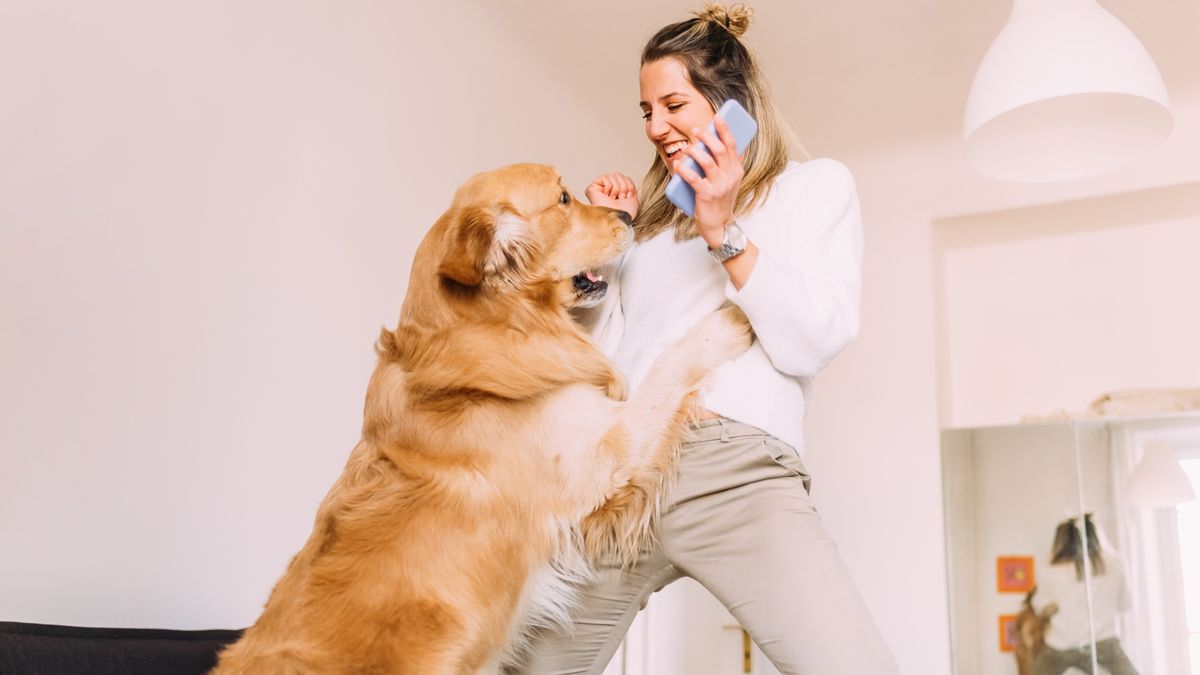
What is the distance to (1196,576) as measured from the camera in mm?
3559

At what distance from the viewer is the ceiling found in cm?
351

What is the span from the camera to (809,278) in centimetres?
142

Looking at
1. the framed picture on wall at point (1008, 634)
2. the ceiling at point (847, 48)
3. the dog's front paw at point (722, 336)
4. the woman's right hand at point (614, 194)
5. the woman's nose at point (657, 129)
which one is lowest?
the framed picture on wall at point (1008, 634)

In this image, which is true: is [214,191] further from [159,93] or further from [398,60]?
[398,60]

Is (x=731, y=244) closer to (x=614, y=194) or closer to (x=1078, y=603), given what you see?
(x=614, y=194)

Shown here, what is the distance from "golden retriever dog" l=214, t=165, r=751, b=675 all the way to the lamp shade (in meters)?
2.86

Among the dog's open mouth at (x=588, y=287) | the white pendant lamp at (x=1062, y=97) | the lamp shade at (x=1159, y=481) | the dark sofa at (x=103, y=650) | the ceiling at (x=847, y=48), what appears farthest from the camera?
the lamp shade at (x=1159, y=481)

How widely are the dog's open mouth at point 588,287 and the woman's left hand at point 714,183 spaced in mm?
380

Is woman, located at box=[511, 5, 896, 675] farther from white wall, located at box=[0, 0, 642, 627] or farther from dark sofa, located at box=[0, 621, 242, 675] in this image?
white wall, located at box=[0, 0, 642, 627]

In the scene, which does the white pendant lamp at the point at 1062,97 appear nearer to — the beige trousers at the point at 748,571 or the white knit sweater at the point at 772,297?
the white knit sweater at the point at 772,297

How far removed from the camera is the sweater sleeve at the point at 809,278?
4.50ft

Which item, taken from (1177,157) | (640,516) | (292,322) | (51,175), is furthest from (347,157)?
(1177,157)

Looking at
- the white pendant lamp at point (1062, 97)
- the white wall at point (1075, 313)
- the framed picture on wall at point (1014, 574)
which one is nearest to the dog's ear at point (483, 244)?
the white pendant lamp at point (1062, 97)

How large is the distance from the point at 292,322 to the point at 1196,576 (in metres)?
3.23
